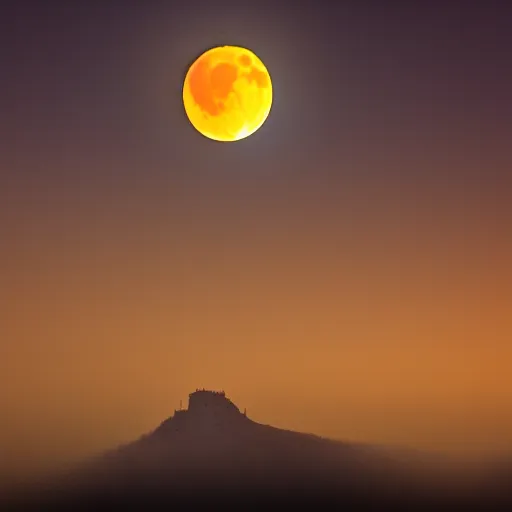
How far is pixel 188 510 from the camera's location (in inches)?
3157

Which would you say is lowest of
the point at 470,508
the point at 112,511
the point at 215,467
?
the point at 470,508

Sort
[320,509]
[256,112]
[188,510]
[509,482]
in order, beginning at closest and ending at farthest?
[256,112] < [509,482] < [188,510] < [320,509]

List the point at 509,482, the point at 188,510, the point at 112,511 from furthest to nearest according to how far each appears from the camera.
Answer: the point at 188,510 < the point at 112,511 < the point at 509,482

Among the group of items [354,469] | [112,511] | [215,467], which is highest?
[215,467]

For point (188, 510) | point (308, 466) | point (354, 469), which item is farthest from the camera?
point (308, 466)

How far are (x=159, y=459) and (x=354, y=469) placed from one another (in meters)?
27.4

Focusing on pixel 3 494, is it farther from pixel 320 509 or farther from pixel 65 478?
pixel 320 509

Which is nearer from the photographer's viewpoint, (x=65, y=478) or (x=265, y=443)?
(x=65, y=478)

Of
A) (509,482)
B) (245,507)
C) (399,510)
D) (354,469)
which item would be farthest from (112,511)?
(354,469)

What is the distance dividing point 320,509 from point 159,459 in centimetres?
3334

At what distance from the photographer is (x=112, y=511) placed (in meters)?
74.6

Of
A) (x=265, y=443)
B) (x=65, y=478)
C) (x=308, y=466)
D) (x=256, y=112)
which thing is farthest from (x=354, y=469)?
(x=256, y=112)

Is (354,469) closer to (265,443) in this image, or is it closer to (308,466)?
(308,466)

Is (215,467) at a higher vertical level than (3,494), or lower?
higher
